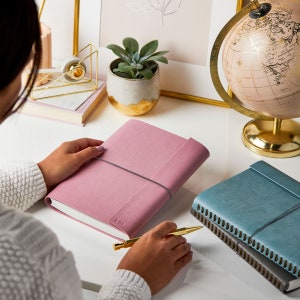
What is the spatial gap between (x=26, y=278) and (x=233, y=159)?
60 cm

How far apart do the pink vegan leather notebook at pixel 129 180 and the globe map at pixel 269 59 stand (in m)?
0.14

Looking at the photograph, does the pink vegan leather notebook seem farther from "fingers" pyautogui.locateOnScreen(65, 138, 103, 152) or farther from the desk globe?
the desk globe

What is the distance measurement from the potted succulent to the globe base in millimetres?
205

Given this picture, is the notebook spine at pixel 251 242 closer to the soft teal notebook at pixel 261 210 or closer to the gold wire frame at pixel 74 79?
the soft teal notebook at pixel 261 210

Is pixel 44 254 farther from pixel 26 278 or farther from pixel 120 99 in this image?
pixel 120 99

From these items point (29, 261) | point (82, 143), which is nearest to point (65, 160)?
point (82, 143)

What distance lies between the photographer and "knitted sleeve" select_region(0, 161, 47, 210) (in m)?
1.14

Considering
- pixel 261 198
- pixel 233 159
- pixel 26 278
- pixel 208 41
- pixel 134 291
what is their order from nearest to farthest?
pixel 26 278 → pixel 134 291 → pixel 261 198 → pixel 233 159 → pixel 208 41

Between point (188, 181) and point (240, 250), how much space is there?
0.20 m

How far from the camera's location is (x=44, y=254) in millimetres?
808

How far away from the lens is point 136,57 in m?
1.37

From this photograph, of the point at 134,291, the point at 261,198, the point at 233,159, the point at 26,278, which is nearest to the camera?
the point at 26,278

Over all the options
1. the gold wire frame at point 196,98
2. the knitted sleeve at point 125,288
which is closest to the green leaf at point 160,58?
the gold wire frame at point 196,98

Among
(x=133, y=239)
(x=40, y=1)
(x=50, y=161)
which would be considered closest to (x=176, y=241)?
(x=133, y=239)
